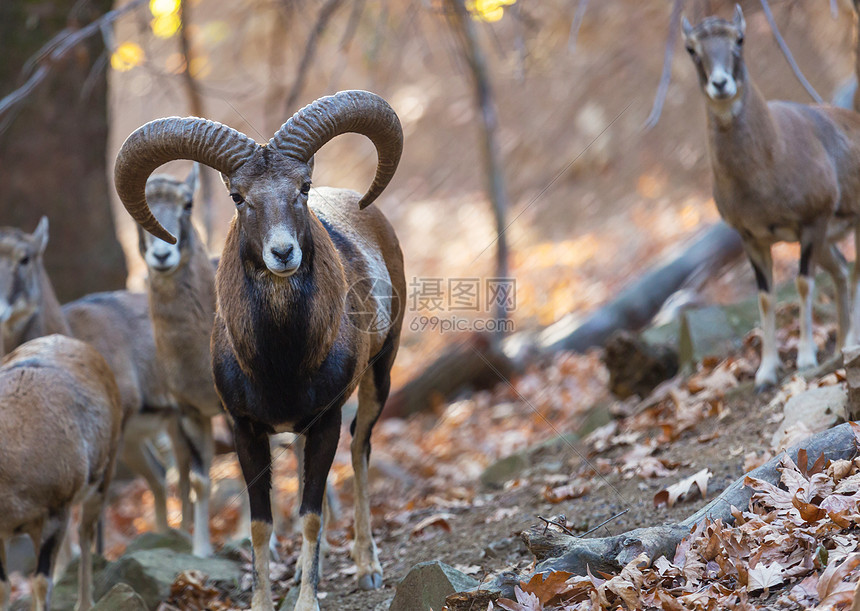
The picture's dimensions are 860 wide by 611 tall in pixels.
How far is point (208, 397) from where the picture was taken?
8.33 metres

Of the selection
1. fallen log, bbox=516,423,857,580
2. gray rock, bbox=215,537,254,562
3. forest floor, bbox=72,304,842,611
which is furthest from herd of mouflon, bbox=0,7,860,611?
fallen log, bbox=516,423,857,580

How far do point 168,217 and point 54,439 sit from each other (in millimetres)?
2375

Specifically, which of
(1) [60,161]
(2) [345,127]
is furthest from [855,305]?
(1) [60,161]

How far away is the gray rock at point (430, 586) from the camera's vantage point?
15.5ft

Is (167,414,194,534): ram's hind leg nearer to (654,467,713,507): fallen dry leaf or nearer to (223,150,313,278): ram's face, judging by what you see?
(223,150,313,278): ram's face

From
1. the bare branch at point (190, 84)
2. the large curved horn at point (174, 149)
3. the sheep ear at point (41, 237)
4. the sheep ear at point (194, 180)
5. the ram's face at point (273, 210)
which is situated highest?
the bare branch at point (190, 84)

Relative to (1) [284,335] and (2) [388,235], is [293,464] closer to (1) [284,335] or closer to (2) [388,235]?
(2) [388,235]

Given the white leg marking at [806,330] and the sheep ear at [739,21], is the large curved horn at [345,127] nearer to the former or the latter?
the sheep ear at [739,21]

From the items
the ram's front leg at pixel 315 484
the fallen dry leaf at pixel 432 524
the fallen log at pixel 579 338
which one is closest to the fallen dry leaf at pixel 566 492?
the fallen dry leaf at pixel 432 524

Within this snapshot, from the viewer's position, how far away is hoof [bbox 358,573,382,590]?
602cm

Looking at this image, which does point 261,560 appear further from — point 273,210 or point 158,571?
point 273,210

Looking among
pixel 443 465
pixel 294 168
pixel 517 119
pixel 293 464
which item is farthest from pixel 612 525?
pixel 517 119

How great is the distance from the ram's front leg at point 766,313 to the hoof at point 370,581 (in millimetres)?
3630

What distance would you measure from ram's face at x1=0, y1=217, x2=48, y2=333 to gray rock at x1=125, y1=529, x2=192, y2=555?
2.42 metres
